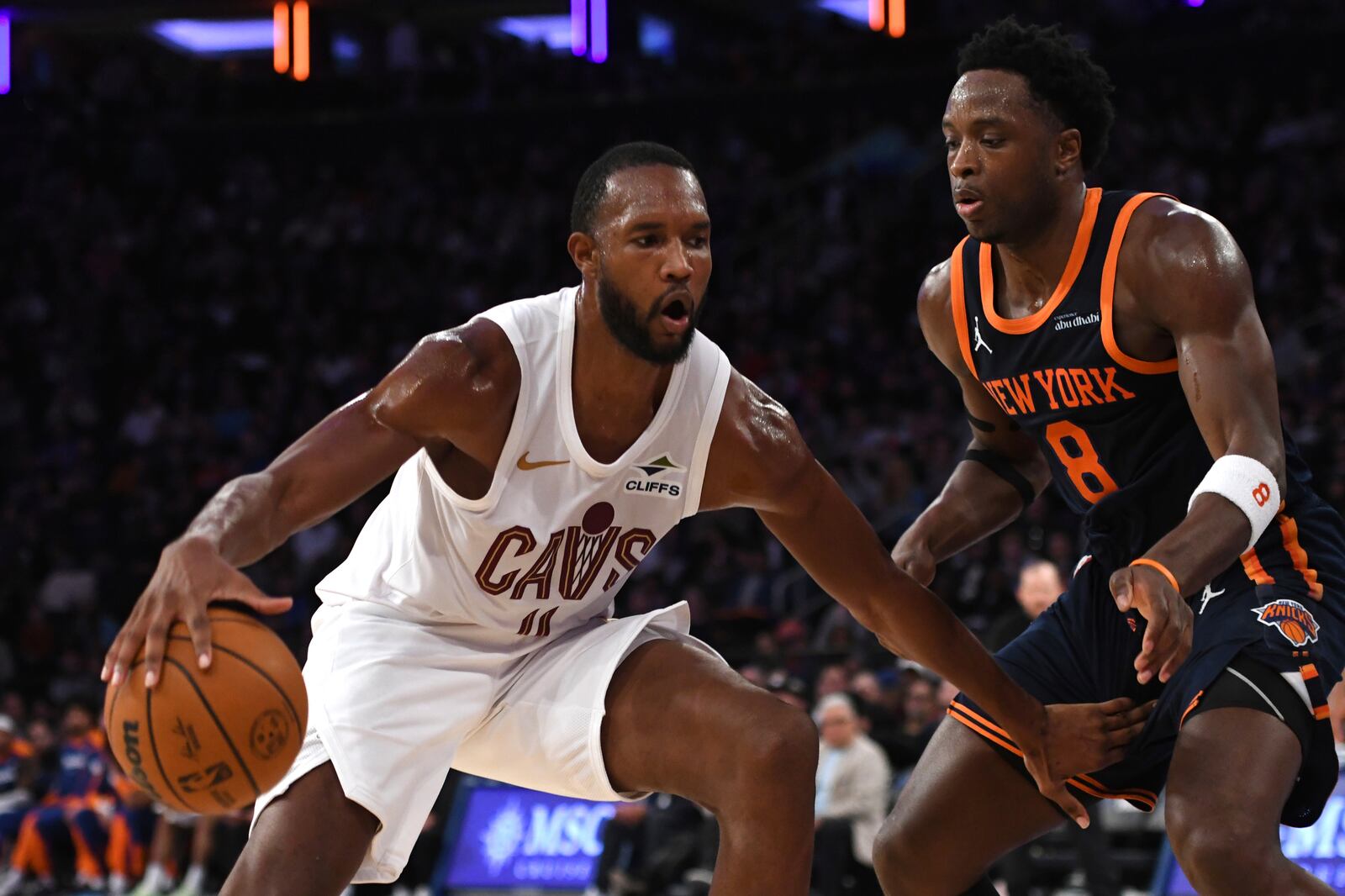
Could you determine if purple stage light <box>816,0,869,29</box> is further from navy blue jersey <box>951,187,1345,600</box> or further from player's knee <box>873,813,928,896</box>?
player's knee <box>873,813,928,896</box>

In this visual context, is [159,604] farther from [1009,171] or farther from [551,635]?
[1009,171]

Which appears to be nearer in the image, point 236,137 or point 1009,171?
point 1009,171

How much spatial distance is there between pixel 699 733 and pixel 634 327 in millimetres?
930

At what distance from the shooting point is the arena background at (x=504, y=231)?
12.8 meters

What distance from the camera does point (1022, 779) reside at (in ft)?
13.2

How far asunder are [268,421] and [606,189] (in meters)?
13.4

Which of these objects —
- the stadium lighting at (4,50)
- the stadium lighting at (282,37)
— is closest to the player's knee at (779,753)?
the stadium lighting at (282,37)

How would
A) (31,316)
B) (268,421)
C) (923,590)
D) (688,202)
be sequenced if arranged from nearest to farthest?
(688,202)
(923,590)
(268,421)
(31,316)

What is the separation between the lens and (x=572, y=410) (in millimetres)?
3822

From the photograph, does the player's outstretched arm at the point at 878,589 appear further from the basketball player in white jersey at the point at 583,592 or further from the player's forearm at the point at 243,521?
the player's forearm at the point at 243,521

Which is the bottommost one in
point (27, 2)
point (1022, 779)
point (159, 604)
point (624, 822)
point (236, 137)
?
point (624, 822)

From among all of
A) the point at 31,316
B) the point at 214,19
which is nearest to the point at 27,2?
the point at 214,19

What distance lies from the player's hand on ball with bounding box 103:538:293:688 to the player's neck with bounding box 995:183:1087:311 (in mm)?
2005

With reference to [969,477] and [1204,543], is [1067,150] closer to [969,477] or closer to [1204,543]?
[969,477]
